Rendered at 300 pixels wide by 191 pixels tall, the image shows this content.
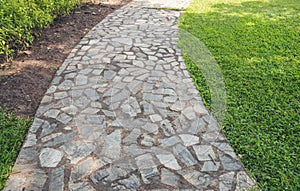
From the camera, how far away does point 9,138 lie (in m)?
2.81

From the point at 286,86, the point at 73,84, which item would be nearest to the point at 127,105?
the point at 73,84

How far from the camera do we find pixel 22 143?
9.09ft

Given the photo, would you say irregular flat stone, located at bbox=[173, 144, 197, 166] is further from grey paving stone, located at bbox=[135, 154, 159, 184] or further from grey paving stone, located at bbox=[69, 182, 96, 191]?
grey paving stone, located at bbox=[69, 182, 96, 191]

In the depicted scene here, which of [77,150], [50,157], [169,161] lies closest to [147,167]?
[169,161]

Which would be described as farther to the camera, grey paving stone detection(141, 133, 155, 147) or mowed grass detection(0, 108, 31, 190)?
grey paving stone detection(141, 133, 155, 147)

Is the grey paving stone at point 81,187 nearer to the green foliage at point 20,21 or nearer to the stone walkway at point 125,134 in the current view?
the stone walkway at point 125,134

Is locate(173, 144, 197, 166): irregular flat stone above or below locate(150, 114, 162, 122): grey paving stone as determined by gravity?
below

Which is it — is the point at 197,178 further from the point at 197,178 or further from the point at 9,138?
the point at 9,138

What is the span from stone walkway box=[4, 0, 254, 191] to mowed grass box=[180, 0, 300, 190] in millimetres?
191

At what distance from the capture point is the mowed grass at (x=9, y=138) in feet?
8.11

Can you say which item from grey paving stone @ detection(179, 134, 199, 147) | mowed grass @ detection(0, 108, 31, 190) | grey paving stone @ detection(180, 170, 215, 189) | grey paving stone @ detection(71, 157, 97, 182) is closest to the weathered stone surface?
grey paving stone @ detection(180, 170, 215, 189)

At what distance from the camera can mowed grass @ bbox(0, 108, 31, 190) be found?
2471mm

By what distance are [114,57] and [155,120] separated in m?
1.78

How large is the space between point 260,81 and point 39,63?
10.0 ft
